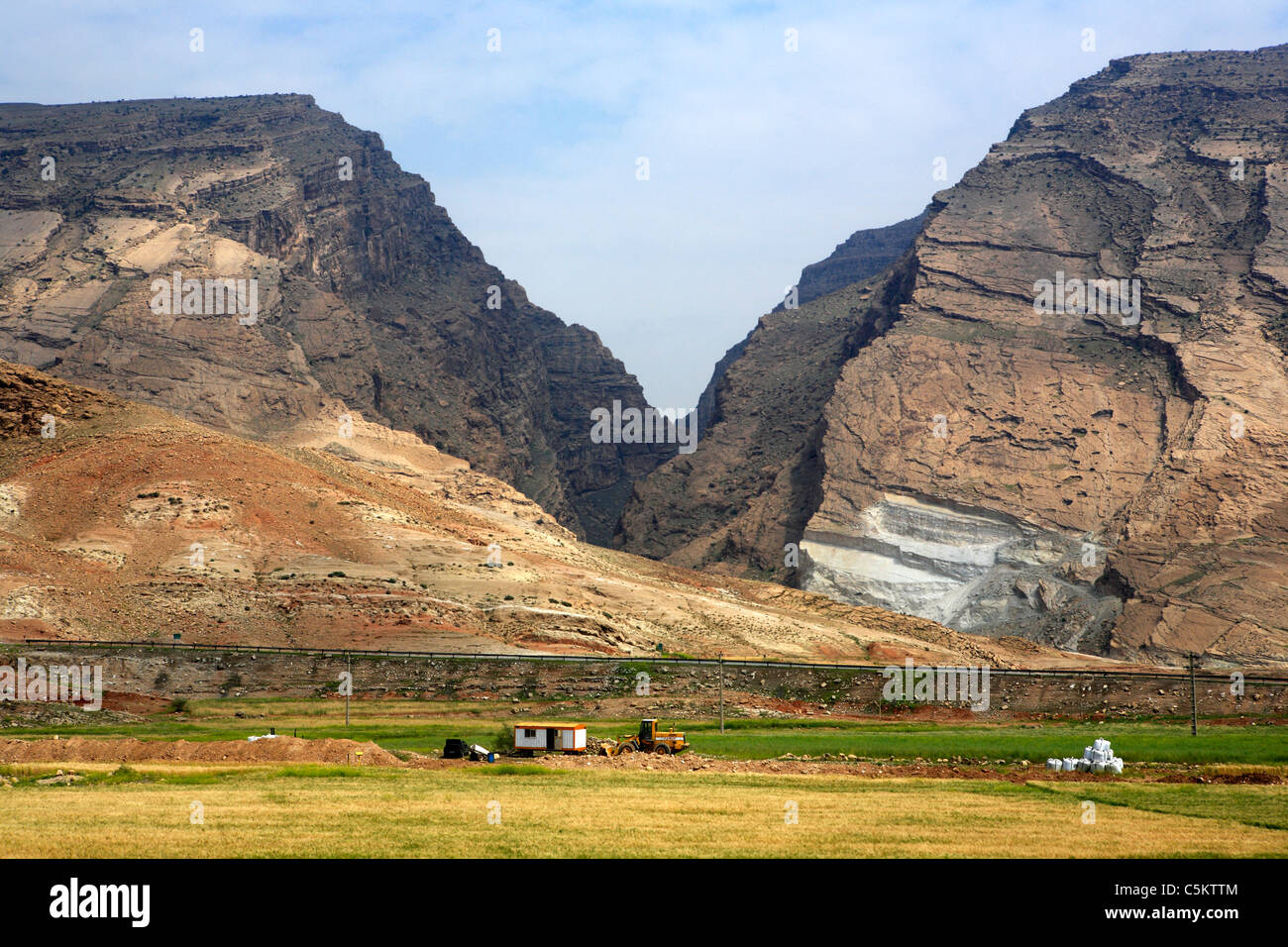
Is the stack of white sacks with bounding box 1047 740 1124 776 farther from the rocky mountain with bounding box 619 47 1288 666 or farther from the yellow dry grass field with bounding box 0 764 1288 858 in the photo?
the rocky mountain with bounding box 619 47 1288 666

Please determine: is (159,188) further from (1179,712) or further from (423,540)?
(1179,712)

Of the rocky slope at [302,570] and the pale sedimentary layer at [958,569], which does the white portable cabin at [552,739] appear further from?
the pale sedimentary layer at [958,569]

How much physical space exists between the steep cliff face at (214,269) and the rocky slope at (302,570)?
1001 inches

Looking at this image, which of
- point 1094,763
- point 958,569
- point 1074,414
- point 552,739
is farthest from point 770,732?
point 1074,414

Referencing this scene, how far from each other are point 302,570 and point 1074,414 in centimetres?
8384

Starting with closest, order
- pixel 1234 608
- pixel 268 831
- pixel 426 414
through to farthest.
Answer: pixel 268 831 → pixel 1234 608 → pixel 426 414

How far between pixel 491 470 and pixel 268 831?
165806 millimetres

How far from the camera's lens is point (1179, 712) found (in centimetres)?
6519

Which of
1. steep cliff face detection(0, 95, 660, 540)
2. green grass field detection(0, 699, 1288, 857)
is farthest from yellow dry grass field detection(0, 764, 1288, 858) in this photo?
steep cliff face detection(0, 95, 660, 540)

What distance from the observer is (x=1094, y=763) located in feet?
118

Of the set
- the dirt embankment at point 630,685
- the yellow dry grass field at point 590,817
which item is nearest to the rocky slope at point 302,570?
the dirt embankment at point 630,685

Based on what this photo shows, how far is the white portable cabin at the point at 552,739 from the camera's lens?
40469mm

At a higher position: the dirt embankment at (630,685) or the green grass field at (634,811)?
the green grass field at (634,811)
